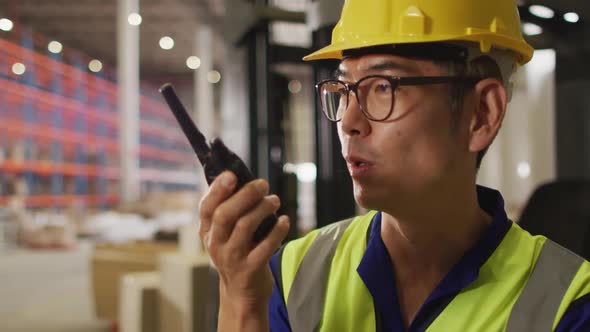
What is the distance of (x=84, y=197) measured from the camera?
1204cm

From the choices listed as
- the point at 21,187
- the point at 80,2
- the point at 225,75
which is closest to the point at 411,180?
the point at 225,75

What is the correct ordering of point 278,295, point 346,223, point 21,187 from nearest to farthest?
point 278,295
point 346,223
point 21,187

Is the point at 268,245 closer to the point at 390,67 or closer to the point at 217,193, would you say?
the point at 217,193

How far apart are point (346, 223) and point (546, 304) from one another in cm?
45

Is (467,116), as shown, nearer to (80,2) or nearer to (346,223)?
(346,223)

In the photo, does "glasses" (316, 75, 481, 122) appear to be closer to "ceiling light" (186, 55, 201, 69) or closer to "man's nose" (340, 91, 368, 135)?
"man's nose" (340, 91, 368, 135)

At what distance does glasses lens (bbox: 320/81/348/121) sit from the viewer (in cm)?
117

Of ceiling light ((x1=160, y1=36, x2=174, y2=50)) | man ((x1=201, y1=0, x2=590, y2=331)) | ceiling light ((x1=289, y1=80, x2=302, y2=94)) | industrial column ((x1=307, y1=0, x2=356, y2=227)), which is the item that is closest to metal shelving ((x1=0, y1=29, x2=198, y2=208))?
ceiling light ((x1=160, y1=36, x2=174, y2=50))

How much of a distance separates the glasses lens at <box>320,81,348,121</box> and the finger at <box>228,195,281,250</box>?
0.33 metres

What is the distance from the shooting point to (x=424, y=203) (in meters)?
1.13

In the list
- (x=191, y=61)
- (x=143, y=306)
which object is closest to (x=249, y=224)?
(x=143, y=306)

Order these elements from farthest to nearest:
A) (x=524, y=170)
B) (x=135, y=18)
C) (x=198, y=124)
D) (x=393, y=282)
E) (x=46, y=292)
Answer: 1. (x=46, y=292)
2. (x=524, y=170)
3. (x=135, y=18)
4. (x=393, y=282)
5. (x=198, y=124)

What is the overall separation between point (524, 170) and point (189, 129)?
11.3 feet

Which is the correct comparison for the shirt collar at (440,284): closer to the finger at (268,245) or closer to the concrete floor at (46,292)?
the finger at (268,245)
